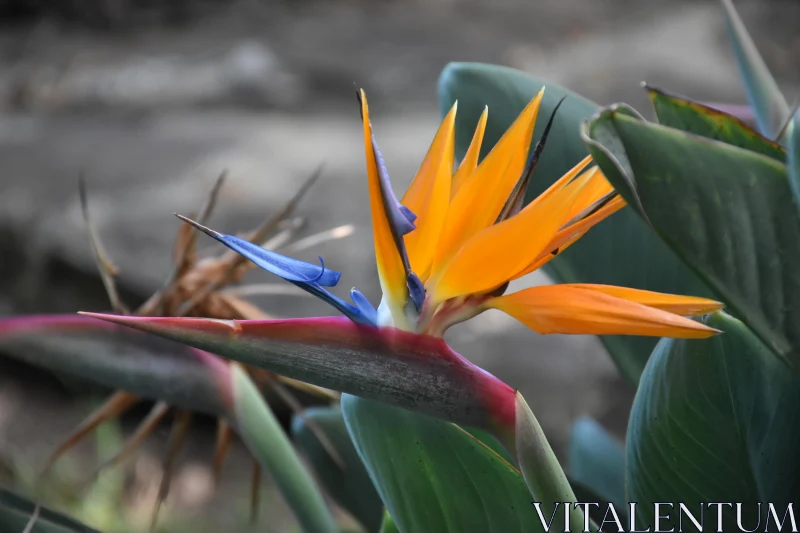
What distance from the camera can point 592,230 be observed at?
0.49 metres

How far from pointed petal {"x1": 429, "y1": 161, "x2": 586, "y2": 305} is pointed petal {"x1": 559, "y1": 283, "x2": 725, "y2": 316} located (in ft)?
0.06

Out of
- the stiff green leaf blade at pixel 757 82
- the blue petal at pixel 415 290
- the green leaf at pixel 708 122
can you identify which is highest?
the stiff green leaf blade at pixel 757 82

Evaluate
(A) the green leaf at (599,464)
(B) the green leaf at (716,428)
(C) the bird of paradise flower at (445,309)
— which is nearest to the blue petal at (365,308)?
(C) the bird of paradise flower at (445,309)

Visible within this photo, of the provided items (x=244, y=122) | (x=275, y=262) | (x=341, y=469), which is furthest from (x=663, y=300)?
(x=244, y=122)

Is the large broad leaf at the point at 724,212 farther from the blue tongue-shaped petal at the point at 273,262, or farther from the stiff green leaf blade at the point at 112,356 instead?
the stiff green leaf blade at the point at 112,356

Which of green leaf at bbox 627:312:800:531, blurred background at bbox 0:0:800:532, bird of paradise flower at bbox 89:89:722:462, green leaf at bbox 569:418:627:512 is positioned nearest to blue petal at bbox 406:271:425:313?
bird of paradise flower at bbox 89:89:722:462

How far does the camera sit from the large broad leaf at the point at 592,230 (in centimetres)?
48

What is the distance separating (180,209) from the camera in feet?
6.62

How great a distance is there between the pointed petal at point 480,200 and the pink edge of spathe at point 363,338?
39 millimetres

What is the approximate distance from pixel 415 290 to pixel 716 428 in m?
0.17

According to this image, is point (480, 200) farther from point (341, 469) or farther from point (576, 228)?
point (341, 469)

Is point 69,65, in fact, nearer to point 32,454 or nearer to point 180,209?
point 180,209

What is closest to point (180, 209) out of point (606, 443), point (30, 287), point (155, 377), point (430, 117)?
point (30, 287)

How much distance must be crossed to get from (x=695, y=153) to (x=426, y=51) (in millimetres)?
3268
